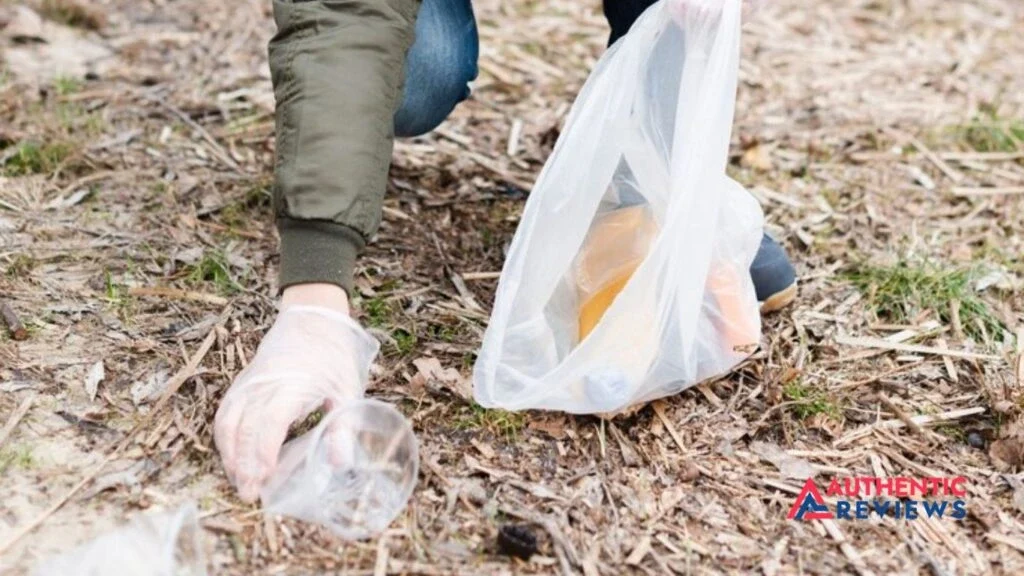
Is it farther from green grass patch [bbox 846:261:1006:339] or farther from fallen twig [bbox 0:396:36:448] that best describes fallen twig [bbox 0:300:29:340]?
green grass patch [bbox 846:261:1006:339]

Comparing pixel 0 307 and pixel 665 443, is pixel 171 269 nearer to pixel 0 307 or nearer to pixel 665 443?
pixel 0 307

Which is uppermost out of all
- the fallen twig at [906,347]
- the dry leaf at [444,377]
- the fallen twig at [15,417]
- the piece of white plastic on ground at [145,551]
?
the piece of white plastic on ground at [145,551]

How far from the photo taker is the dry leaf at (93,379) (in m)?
1.58

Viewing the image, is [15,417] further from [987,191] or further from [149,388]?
[987,191]

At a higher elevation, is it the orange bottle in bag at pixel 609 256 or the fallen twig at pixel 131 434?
the orange bottle in bag at pixel 609 256

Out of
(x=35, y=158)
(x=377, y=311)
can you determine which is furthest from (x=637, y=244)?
(x=35, y=158)

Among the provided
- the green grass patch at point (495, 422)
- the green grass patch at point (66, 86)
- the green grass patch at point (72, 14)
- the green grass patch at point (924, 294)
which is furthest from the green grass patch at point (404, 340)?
the green grass patch at point (72, 14)

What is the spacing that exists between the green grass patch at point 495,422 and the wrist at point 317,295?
24cm

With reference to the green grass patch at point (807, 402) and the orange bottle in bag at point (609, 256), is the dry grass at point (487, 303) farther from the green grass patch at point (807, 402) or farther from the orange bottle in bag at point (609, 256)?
the orange bottle in bag at point (609, 256)

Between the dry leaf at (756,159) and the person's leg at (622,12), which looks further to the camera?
the dry leaf at (756,159)

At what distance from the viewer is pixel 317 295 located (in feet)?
4.84

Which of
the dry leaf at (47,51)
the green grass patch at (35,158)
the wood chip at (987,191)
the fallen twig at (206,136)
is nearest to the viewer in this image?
the green grass patch at (35,158)

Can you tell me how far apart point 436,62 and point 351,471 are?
2.58ft

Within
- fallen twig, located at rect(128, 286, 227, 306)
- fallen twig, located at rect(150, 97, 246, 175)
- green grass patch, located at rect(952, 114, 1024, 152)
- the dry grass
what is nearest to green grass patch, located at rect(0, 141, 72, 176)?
the dry grass
